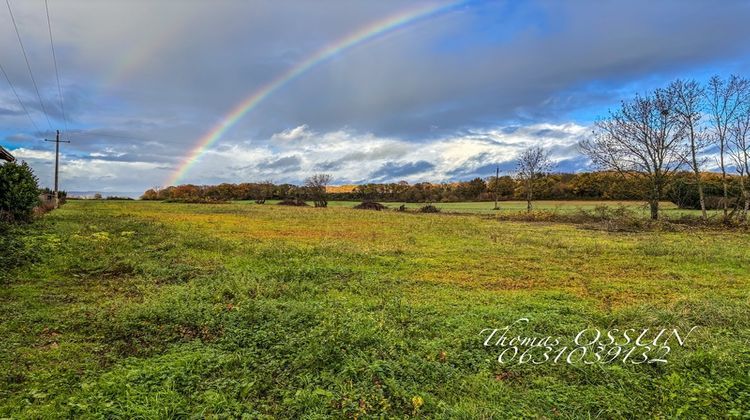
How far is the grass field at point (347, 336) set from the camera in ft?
13.6

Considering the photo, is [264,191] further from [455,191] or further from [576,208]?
[576,208]

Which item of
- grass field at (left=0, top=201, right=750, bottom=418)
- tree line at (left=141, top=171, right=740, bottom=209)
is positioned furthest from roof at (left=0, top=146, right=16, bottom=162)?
tree line at (left=141, top=171, right=740, bottom=209)

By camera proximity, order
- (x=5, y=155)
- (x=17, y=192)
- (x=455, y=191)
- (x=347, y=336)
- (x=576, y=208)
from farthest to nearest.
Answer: (x=455, y=191) → (x=576, y=208) → (x=5, y=155) → (x=17, y=192) → (x=347, y=336)

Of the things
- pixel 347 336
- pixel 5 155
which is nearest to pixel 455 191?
pixel 5 155

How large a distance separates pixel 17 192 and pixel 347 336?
69.4ft

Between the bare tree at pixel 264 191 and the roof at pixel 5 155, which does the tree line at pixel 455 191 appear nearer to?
the bare tree at pixel 264 191

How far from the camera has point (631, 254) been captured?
1406cm

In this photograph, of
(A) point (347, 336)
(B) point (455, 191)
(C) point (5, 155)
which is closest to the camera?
(A) point (347, 336)

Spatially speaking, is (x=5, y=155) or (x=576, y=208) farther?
(x=576, y=208)

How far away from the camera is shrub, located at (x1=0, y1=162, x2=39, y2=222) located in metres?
17.8

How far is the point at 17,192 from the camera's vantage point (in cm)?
1855

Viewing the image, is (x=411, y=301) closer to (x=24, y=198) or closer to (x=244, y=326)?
(x=244, y=326)

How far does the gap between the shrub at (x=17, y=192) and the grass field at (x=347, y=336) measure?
8.85m

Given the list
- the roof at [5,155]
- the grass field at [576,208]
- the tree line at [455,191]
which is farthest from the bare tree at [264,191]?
the roof at [5,155]
